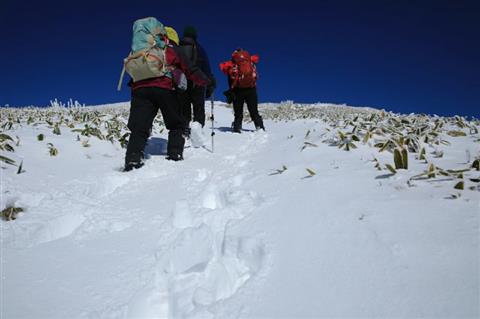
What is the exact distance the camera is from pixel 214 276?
1.96 meters

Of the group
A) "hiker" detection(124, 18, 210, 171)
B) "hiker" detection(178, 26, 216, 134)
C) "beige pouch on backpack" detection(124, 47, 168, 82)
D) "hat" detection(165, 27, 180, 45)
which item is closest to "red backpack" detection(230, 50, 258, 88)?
"hiker" detection(178, 26, 216, 134)

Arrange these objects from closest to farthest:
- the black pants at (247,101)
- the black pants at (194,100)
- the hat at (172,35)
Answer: the hat at (172,35) → the black pants at (194,100) → the black pants at (247,101)

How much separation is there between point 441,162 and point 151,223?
290 centimetres

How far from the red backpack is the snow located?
5.37 m

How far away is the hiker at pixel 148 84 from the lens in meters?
4.70

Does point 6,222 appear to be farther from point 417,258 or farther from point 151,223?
point 417,258

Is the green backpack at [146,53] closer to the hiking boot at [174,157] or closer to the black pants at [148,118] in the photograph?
the black pants at [148,118]

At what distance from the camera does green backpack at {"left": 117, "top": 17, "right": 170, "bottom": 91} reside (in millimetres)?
4707

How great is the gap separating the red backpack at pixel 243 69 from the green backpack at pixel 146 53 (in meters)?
3.93

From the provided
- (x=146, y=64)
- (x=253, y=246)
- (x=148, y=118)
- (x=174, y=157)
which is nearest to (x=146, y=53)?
(x=146, y=64)

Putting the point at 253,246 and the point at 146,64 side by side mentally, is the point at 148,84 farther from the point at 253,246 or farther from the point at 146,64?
the point at 253,246

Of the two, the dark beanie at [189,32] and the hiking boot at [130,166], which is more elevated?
the dark beanie at [189,32]

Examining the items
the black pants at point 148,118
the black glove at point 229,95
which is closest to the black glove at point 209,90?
the black glove at point 229,95

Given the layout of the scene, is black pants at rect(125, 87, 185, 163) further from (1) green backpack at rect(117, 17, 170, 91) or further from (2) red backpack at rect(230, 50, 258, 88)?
(2) red backpack at rect(230, 50, 258, 88)
